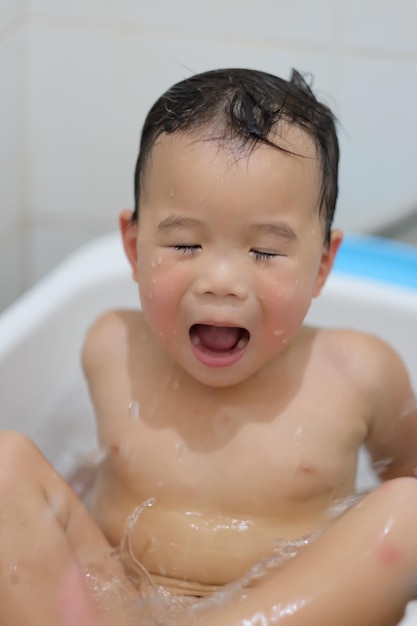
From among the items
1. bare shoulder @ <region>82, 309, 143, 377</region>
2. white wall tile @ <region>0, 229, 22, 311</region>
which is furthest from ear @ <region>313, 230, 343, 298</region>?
white wall tile @ <region>0, 229, 22, 311</region>

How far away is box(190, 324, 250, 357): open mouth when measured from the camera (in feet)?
2.98

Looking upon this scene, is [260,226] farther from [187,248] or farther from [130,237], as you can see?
[130,237]

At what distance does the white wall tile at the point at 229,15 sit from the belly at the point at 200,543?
27.1 inches

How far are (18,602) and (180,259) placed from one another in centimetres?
31

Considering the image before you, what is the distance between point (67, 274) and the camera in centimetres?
129

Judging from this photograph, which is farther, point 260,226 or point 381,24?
point 381,24

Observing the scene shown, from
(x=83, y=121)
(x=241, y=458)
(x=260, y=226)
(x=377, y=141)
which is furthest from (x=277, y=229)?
(x=83, y=121)

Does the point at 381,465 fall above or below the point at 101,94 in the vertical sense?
below

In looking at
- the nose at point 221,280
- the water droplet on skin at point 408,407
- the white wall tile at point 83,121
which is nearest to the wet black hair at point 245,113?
the nose at point 221,280

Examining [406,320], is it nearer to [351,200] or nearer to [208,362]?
[351,200]

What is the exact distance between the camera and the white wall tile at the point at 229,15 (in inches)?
52.6

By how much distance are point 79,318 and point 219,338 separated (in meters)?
0.41

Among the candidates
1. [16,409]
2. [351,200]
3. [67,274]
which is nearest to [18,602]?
[16,409]

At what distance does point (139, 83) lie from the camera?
56.1 inches
